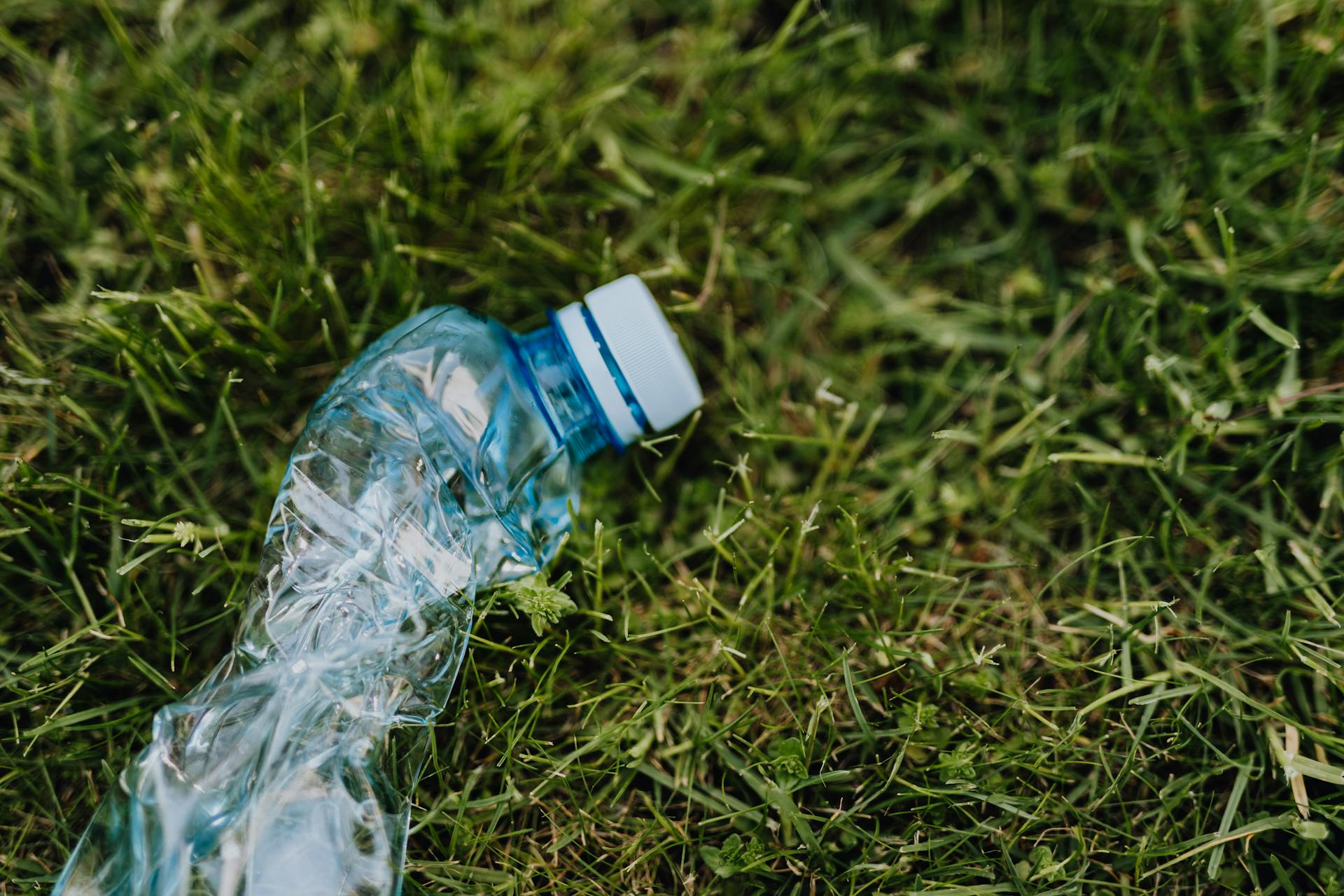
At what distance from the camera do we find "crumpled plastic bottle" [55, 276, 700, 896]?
6.11 ft

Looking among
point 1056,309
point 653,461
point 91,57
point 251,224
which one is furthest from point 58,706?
point 1056,309

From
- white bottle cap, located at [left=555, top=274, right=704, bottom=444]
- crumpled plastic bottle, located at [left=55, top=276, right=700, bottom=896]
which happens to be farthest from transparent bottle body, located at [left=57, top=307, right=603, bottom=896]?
white bottle cap, located at [left=555, top=274, right=704, bottom=444]

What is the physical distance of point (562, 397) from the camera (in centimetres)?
219

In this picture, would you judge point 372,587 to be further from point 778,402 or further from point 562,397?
point 778,402

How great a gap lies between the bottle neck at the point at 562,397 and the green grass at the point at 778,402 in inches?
5.3

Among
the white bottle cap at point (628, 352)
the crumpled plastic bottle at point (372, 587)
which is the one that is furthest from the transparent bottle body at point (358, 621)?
the white bottle cap at point (628, 352)

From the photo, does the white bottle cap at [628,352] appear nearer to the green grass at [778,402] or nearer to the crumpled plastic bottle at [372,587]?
the crumpled plastic bottle at [372,587]

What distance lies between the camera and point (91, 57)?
248 cm

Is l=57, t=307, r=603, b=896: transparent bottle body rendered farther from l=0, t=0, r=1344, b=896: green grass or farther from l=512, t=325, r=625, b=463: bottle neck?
l=0, t=0, r=1344, b=896: green grass

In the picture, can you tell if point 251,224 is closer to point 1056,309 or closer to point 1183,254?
point 1056,309

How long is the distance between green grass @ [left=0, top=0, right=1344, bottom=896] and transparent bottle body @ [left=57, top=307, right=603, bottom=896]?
139mm

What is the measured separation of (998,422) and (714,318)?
0.82 m

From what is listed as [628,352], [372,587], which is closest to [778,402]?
[628,352]

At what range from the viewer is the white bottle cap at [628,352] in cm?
203
